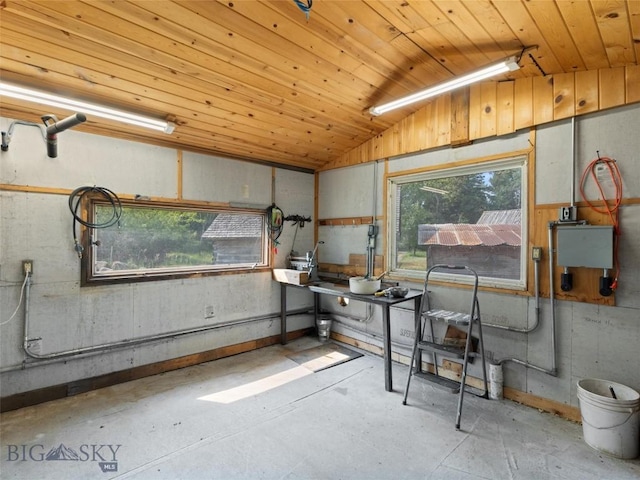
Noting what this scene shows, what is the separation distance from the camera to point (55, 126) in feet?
8.09

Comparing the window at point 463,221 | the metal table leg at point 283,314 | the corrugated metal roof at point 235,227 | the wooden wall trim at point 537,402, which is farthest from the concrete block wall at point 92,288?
the wooden wall trim at point 537,402

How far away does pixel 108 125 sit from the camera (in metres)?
3.03

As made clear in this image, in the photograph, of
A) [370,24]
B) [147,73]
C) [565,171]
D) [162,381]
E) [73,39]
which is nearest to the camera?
[73,39]

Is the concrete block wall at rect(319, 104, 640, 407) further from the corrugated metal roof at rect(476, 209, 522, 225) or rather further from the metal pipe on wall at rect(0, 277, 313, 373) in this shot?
the metal pipe on wall at rect(0, 277, 313, 373)

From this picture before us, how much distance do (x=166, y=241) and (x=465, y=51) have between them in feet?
11.1

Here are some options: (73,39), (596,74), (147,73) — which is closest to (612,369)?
(596,74)

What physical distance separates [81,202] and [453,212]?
3693 mm

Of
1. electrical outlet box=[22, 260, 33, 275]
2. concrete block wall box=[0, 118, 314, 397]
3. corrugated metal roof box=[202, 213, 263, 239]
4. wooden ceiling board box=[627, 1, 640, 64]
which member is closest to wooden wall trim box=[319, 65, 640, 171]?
wooden ceiling board box=[627, 1, 640, 64]

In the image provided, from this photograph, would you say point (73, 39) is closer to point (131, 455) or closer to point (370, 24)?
point (370, 24)

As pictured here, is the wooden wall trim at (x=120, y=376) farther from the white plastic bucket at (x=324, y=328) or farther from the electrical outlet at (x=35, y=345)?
the white plastic bucket at (x=324, y=328)

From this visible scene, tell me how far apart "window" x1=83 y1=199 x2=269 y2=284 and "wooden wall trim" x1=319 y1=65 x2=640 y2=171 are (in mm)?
1994

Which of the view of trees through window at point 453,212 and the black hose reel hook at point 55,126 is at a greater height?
the black hose reel hook at point 55,126
